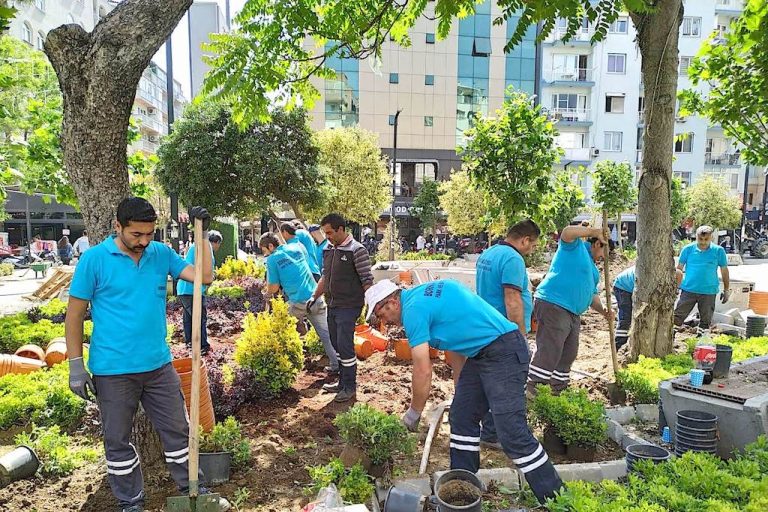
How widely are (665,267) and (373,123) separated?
31.0 metres

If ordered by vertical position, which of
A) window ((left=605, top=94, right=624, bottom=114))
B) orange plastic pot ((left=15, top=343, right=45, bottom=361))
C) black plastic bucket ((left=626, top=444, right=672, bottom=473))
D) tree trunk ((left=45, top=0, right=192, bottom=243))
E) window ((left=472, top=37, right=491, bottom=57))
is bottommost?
orange plastic pot ((left=15, top=343, right=45, bottom=361))

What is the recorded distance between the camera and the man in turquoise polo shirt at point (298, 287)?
650 centimetres

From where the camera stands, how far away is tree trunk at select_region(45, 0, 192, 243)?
3.74 metres

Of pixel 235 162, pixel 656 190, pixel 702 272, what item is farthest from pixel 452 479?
pixel 235 162

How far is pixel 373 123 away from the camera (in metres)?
35.7

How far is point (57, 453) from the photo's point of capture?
13.6 ft

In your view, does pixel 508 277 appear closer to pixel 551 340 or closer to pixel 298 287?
pixel 551 340

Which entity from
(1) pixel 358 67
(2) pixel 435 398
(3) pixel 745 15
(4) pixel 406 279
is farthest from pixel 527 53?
(2) pixel 435 398

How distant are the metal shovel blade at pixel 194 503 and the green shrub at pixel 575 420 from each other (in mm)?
2554

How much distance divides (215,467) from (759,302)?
1020 centimetres

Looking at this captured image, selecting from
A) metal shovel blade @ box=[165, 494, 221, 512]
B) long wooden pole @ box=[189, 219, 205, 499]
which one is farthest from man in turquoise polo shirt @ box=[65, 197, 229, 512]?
long wooden pole @ box=[189, 219, 205, 499]

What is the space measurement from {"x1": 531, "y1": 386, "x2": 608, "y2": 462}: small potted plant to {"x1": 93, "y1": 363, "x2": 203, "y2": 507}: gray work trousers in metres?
2.72

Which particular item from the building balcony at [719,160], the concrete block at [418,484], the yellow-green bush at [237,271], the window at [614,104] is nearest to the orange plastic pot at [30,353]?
the concrete block at [418,484]

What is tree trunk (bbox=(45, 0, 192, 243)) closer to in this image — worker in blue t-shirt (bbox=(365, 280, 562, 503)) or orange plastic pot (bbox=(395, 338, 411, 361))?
worker in blue t-shirt (bbox=(365, 280, 562, 503))
